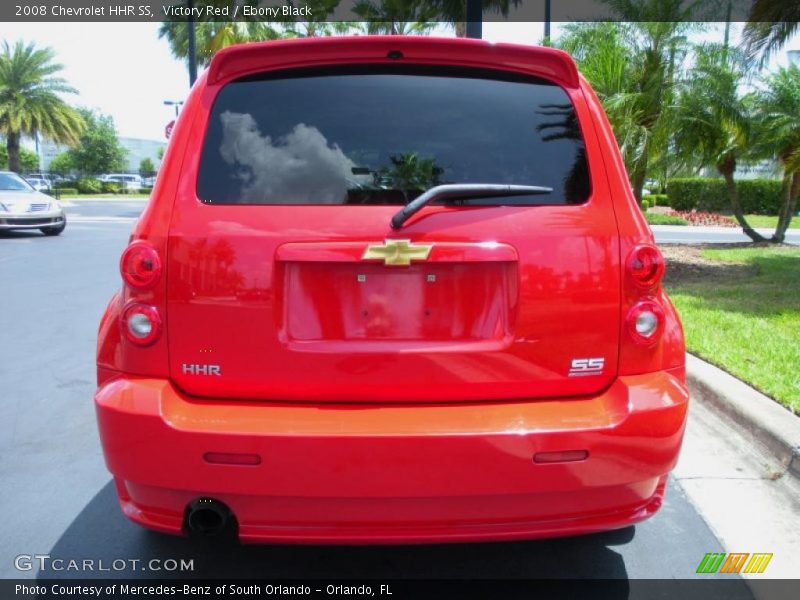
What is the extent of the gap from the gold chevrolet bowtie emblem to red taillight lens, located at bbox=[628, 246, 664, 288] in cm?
71

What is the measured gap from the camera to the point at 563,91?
2438 millimetres

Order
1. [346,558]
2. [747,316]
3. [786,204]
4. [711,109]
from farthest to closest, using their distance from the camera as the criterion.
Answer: [786,204], [711,109], [747,316], [346,558]

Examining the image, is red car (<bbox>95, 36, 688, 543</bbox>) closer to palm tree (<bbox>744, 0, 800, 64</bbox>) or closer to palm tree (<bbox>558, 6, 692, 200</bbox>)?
palm tree (<bbox>558, 6, 692, 200</bbox>)

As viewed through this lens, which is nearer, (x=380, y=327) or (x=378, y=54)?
(x=380, y=327)

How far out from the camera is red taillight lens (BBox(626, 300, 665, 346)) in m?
2.28

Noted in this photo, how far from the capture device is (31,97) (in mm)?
37062

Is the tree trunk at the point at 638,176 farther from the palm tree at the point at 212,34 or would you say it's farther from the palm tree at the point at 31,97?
the palm tree at the point at 31,97

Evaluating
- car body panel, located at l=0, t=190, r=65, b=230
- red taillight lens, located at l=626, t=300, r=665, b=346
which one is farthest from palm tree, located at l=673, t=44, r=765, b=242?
car body panel, located at l=0, t=190, r=65, b=230

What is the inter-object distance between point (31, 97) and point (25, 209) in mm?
25521

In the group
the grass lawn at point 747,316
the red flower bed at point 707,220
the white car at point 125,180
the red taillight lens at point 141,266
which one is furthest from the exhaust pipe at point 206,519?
the white car at point 125,180

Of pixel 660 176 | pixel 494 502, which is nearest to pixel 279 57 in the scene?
pixel 494 502

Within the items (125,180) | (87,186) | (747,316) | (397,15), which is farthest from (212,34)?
(125,180)

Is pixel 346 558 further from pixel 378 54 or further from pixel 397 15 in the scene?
pixel 397 15

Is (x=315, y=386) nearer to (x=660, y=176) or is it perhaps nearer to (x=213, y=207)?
(x=213, y=207)
